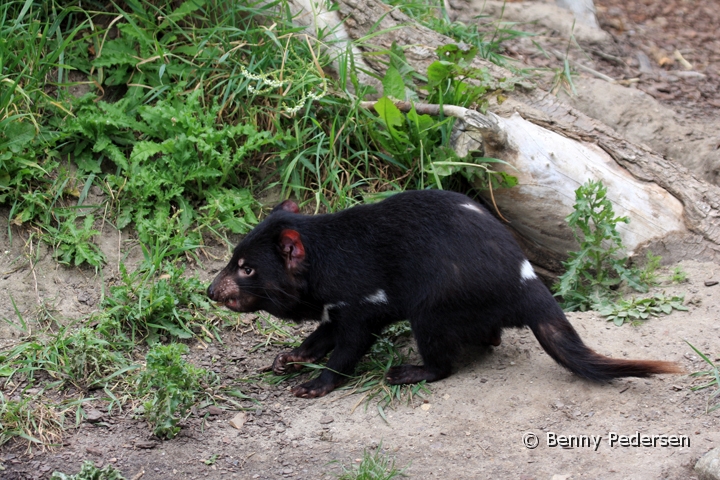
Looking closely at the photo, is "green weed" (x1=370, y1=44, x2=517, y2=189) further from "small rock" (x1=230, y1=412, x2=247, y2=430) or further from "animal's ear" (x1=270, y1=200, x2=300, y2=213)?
"small rock" (x1=230, y1=412, x2=247, y2=430)

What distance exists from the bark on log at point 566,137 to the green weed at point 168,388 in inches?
103

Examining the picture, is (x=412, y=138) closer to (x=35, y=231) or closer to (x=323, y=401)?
(x=323, y=401)

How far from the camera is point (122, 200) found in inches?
204

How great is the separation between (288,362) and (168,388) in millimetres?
973

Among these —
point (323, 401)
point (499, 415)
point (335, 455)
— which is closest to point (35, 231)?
point (323, 401)

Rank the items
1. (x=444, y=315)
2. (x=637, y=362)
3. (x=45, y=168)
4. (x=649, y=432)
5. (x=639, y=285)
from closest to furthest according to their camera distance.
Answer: (x=649, y=432) < (x=637, y=362) < (x=444, y=315) < (x=639, y=285) < (x=45, y=168)

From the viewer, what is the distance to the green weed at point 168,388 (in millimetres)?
3525

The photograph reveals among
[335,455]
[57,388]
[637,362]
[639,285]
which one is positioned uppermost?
[637,362]

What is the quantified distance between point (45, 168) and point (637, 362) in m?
4.05

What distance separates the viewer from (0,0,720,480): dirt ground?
3.26 meters

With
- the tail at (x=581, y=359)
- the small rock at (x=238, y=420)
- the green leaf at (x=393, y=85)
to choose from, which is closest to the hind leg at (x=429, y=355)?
the tail at (x=581, y=359)

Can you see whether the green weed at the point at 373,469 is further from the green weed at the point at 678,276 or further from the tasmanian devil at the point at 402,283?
Result: the green weed at the point at 678,276

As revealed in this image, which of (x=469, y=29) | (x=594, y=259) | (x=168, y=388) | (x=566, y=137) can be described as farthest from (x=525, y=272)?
(x=469, y=29)

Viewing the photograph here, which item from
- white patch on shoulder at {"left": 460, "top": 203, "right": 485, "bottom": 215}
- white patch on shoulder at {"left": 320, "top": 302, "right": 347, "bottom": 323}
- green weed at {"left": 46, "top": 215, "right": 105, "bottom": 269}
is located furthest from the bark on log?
green weed at {"left": 46, "top": 215, "right": 105, "bottom": 269}
